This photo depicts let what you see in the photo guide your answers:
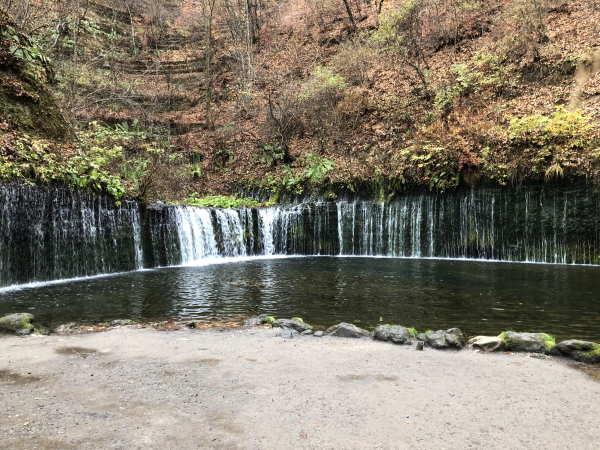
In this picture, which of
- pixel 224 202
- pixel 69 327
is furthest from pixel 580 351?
pixel 224 202

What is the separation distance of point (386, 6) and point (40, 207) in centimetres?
2547

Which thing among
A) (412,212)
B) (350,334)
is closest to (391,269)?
(412,212)

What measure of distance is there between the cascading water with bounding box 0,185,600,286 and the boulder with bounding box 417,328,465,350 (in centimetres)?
1049

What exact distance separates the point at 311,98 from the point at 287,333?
19516 millimetres

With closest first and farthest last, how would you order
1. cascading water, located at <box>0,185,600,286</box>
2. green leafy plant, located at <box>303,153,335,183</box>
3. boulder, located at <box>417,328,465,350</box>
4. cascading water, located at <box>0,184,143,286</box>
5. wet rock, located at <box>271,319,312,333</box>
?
boulder, located at <box>417,328,465,350</box> < wet rock, located at <box>271,319,312,333</box> < cascading water, located at <box>0,184,143,286</box> < cascading water, located at <box>0,185,600,286</box> < green leafy plant, located at <box>303,153,335,183</box>

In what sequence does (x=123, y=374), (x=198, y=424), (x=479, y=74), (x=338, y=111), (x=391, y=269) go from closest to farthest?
(x=198, y=424) → (x=123, y=374) → (x=391, y=269) → (x=479, y=74) → (x=338, y=111)

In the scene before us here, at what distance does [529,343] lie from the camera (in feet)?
15.5

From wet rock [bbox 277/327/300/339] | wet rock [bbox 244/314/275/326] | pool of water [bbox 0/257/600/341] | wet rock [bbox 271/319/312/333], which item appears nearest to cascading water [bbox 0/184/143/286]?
pool of water [bbox 0/257/600/341]

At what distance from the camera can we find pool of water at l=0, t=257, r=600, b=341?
6.68m

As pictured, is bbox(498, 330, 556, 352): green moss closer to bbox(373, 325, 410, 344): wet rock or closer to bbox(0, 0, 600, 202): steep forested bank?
bbox(373, 325, 410, 344): wet rock

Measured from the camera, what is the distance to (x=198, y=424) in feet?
9.55

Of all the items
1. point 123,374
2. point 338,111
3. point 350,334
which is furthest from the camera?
point 338,111

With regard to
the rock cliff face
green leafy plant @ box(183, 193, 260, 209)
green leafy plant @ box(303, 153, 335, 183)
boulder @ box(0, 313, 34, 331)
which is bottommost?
boulder @ box(0, 313, 34, 331)

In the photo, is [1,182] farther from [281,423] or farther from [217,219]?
[281,423]
